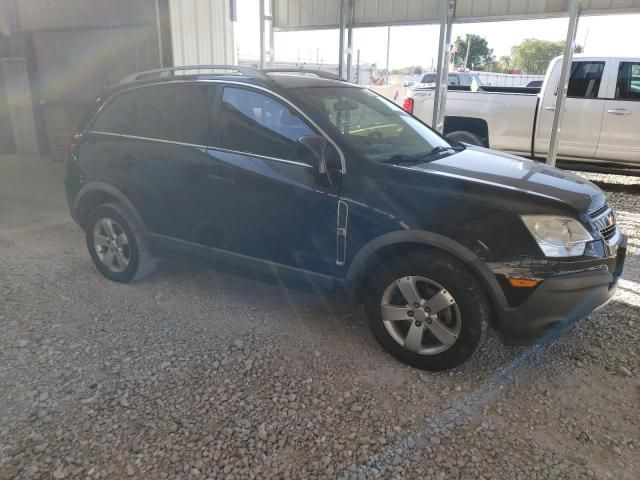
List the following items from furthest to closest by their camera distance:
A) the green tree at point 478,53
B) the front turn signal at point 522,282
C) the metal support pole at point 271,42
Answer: the green tree at point 478,53 → the metal support pole at point 271,42 → the front turn signal at point 522,282

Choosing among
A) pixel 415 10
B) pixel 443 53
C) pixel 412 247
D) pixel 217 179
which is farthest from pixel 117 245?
pixel 415 10

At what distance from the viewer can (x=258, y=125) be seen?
3484mm

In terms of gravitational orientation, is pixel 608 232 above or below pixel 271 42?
below

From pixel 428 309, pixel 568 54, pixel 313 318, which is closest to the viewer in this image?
pixel 428 309

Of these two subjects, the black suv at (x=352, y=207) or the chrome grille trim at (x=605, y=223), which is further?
the chrome grille trim at (x=605, y=223)

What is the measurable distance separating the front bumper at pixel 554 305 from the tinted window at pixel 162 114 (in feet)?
7.93

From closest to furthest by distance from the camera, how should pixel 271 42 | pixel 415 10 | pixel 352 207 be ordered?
pixel 352 207 → pixel 415 10 → pixel 271 42

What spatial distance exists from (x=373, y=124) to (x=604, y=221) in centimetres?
169

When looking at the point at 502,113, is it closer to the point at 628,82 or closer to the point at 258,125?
the point at 628,82

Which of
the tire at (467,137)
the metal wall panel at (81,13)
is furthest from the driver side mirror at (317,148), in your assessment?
the tire at (467,137)

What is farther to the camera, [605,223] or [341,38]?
[341,38]

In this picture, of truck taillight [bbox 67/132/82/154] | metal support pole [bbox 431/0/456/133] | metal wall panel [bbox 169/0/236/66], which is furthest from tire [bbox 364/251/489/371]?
metal wall panel [bbox 169/0/236/66]

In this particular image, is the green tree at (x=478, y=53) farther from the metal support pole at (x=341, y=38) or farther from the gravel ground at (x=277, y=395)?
the gravel ground at (x=277, y=395)

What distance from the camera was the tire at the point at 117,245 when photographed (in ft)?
13.7
